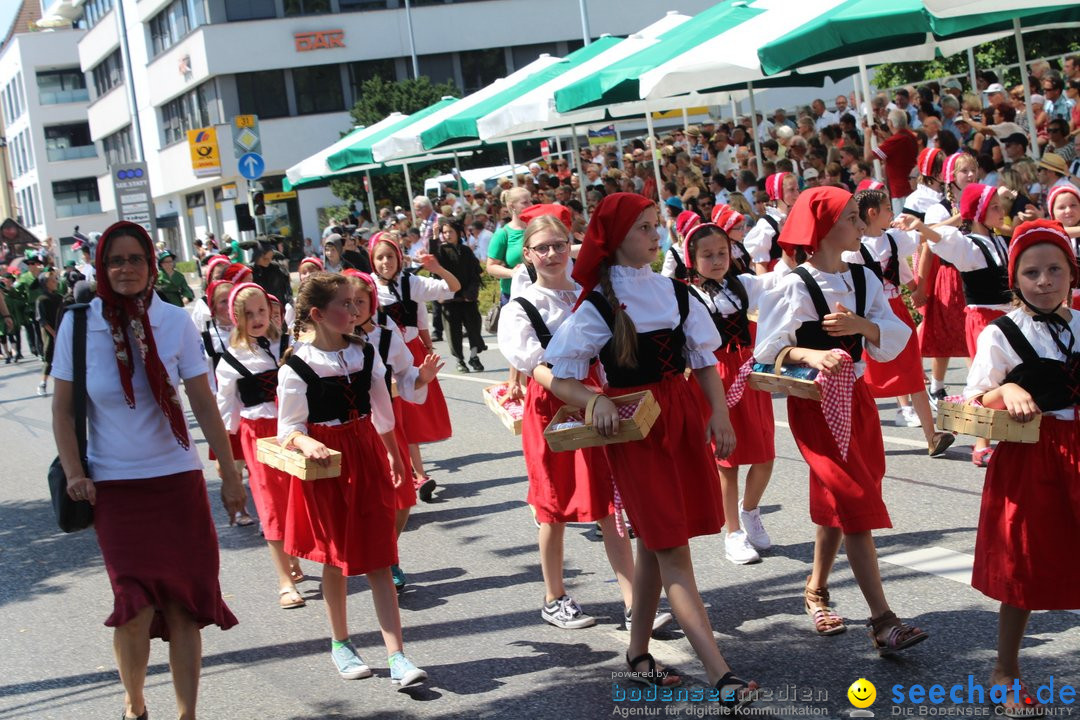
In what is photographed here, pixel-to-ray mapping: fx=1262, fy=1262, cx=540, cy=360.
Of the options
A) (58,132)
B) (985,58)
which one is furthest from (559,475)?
(58,132)

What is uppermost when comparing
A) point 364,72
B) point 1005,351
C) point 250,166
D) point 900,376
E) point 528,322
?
point 364,72

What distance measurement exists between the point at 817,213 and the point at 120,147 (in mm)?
66177

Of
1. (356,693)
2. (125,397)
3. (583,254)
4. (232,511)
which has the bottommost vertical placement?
(356,693)

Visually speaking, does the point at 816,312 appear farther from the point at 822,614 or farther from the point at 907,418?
the point at 907,418

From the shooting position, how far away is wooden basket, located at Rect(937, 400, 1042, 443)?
13.6 feet

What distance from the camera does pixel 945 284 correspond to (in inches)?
365

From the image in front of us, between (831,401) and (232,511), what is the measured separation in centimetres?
239

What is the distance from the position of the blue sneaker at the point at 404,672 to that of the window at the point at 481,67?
4602 centimetres

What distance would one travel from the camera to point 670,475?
4.68m

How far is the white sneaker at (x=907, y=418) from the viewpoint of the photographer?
9539mm

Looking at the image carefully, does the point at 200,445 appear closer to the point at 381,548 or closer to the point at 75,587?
the point at 75,587

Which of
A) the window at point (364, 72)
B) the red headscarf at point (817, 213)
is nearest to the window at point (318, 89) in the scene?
the window at point (364, 72)

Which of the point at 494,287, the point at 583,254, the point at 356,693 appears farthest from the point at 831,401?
the point at 494,287

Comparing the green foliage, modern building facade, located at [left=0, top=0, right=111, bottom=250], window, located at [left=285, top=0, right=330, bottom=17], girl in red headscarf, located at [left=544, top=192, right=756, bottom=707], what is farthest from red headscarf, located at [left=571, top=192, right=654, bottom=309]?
modern building facade, located at [left=0, top=0, right=111, bottom=250]
